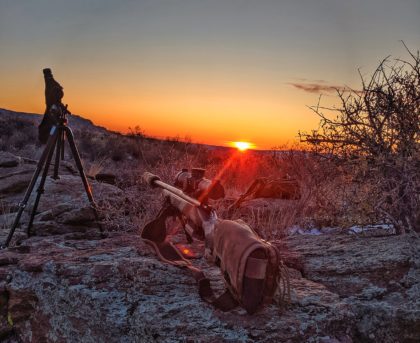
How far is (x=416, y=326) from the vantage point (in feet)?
8.08

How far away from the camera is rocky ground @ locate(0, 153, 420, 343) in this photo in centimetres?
228

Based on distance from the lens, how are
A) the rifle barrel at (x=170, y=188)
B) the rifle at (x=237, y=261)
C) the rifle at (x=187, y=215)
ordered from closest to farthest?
the rifle at (x=237, y=261), the rifle at (x=187, y=215), the rifle barrel at (x=170, y=188)

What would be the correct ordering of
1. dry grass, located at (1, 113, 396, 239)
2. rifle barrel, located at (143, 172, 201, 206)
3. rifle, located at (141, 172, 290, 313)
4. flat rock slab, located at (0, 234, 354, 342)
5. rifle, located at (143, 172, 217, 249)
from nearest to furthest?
rifle, located at (141, 172, 290, 313) → flat rock slab, located at (0, 234, 354, 342) → rifle, located at (143, 172, 217, 249) → rifle barrel, located at (143, 172, 201, 206) → dry grass, located at (1, 113, 396, 239)

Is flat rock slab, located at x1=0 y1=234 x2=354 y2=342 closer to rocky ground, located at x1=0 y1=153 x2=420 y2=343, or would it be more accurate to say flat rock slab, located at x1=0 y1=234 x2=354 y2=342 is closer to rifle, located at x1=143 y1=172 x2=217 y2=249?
rocky ground, located at x1=0 y1=153 x2=420 y2=343

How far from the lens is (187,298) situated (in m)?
2.57

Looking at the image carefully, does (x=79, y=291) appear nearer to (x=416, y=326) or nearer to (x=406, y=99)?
(x=416, y=326)

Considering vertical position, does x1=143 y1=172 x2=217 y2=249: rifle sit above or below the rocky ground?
above

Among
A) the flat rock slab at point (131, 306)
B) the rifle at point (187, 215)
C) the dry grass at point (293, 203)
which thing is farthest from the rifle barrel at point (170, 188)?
the flat rock slab at point (131, 306)

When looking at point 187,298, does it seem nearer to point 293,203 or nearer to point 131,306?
point 131,306

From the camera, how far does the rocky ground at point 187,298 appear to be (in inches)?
89.6

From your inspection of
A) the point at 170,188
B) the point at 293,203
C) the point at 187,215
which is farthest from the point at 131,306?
the point at 293,203

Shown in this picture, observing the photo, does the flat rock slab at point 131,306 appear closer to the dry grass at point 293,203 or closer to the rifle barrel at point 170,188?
the rifle barrel at point 170,188

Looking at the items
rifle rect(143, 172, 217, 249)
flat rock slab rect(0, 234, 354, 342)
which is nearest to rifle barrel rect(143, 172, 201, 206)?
rifle rect(143, 172, 217, 249)

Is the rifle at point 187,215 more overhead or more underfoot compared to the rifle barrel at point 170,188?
more underfoot
